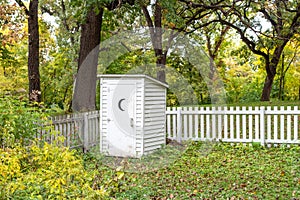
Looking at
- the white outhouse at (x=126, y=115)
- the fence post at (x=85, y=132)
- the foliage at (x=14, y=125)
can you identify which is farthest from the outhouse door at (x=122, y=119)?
the foliage at (x=14, y=125)

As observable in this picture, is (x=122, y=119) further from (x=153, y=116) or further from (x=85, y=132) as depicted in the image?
(x=85, y=132)

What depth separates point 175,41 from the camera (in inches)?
764

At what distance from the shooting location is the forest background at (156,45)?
478 inches

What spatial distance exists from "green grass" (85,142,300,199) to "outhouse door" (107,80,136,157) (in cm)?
67

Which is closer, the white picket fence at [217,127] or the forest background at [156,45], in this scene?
the white picket fence at [217,127]

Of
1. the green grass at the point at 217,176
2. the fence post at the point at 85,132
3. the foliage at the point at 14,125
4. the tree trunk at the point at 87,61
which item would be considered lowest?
the green grass at the point at 217,176

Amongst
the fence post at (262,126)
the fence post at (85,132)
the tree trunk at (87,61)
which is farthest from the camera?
the tree trunk at (87,61)

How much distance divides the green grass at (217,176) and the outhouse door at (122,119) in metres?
0.67

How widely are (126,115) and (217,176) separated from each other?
287 cm

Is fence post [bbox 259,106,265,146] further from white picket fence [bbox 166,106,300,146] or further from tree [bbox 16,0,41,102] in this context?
tree [bbox 16,0,41,102]

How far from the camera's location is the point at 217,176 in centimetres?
796

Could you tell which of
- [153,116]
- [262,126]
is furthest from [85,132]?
[262,126]

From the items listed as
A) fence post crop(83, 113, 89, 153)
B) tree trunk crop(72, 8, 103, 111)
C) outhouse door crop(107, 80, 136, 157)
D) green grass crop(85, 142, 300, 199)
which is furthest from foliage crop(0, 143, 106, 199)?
tree trunk crop(72, 8, 103, 111)

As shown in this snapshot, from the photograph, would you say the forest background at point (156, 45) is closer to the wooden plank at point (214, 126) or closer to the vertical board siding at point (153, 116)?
the vertical board siding at point (153, 116)
